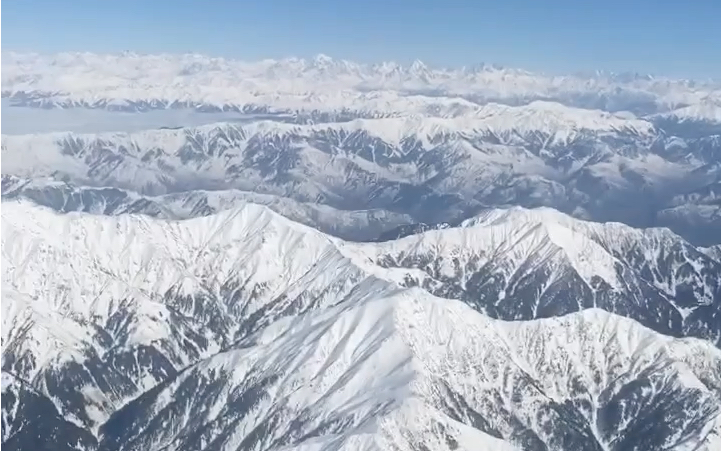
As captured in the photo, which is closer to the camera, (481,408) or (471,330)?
(481,408)

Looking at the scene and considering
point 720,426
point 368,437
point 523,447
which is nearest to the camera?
point 368,437

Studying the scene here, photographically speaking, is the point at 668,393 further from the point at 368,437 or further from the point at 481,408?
the point at 368,437

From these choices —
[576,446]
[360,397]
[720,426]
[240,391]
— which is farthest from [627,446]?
[240,391]

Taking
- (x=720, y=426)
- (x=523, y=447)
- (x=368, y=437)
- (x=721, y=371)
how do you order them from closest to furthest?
(x=368, y=437), (x=720, y=426), (x=523, y=447), (x=721, y=371)

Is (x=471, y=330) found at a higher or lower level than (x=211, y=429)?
higher

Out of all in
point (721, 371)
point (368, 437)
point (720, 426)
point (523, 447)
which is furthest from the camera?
point (721, 371)

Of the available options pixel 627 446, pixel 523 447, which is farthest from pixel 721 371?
pixel 523 447

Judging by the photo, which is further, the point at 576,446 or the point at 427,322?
the point at 427,322

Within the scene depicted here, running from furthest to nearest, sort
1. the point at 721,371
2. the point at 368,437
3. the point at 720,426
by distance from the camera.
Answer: the point at 721,371 → the point at 720,426 → the point at 368,437

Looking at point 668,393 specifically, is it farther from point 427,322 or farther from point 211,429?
point 211,429
